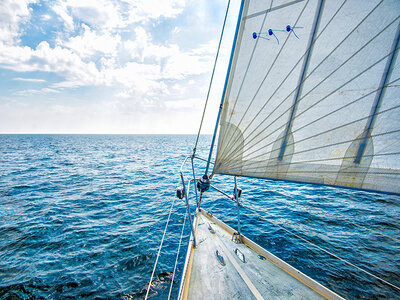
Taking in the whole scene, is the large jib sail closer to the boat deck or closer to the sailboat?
the sailboat

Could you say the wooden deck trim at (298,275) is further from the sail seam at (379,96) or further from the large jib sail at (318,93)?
the sail seam at (379,96)

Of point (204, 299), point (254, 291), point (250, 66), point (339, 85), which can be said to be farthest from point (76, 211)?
point (339, 85)

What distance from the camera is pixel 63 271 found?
531 cm

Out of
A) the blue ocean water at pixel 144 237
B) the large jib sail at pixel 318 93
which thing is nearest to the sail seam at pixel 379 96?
the large jib sail at pixel 318 93

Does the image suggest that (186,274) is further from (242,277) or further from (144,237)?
(144,237)

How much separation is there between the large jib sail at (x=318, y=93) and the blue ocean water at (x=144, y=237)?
5.26ft

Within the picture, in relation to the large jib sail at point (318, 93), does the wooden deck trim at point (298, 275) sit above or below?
below

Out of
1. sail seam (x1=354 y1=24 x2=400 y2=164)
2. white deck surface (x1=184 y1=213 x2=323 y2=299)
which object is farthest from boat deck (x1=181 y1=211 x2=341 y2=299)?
sail seam (x1=354 y1=24 x2=400 y2=164)

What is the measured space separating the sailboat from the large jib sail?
0.01m

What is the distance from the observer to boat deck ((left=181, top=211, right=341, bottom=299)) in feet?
9.80

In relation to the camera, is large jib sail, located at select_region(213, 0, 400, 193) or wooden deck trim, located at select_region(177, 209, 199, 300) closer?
large jib sail, located at select_region(213, 0, 400, 193)

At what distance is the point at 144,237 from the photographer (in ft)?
22.9

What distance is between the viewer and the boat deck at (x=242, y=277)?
118 inches

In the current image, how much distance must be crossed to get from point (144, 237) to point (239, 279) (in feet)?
15.6
